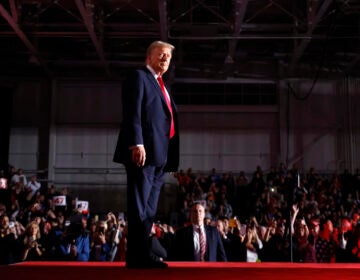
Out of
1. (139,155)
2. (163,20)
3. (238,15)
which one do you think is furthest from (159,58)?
(163,20)

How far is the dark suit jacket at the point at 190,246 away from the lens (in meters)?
5.82

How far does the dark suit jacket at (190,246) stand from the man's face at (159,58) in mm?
2704

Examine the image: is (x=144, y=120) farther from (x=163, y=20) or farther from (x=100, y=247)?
(x=163, y=20)

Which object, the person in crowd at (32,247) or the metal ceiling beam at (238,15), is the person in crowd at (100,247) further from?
the metal ceiling beam at (238,15)

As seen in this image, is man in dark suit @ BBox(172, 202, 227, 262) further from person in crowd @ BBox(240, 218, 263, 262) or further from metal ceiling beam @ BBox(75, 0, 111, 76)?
metal ceiling beam @ BBox(75, 0, 111, 76)

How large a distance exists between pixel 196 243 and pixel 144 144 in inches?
104

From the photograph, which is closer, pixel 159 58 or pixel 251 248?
pixel 159 58

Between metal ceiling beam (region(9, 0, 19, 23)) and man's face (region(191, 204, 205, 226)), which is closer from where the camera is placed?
man's face (region(191, 204, 205, 226))

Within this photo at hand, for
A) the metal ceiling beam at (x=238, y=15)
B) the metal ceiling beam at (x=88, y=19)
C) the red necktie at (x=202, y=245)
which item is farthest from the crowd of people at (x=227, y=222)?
the metal ceiling beam at (x=88, y=19)

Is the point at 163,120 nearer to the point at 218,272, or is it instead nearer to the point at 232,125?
the point at 218,272

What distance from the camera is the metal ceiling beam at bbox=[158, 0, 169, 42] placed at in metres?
13.2

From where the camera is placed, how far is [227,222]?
34.8ft

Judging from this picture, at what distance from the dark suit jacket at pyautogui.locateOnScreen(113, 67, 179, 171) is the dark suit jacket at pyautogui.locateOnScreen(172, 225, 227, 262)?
2.41 m

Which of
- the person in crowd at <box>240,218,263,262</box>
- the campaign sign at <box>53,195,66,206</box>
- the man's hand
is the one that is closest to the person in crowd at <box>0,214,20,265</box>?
the person in crowd at <box>240,218,263,262</box>
